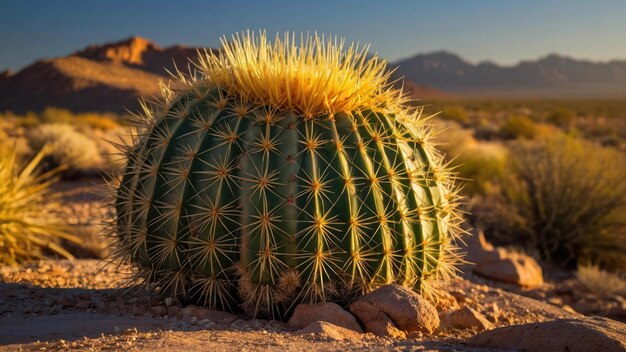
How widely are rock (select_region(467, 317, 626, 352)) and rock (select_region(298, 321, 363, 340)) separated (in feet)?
2.20

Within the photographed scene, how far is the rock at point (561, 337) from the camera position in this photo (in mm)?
3395

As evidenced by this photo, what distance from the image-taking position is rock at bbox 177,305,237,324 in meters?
4.35

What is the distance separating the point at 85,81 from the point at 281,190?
210 feet

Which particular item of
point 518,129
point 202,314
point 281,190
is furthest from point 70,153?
point 518,129

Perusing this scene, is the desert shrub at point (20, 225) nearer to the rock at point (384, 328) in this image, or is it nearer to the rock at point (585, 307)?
the rock at point (384, 328)

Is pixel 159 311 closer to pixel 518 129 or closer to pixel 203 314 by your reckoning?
pixel 203 314

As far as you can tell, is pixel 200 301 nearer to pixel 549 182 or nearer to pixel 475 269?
pixel 475 269

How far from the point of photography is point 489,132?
3002cm

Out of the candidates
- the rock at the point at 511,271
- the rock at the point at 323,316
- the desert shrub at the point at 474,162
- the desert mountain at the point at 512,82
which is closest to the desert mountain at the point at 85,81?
the desert shrub at the point at 474,162

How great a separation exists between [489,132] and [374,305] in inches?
1063

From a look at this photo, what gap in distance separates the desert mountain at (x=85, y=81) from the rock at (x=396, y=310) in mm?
51826

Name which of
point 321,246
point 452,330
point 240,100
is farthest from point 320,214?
point 452,330

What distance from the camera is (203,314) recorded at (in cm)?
438

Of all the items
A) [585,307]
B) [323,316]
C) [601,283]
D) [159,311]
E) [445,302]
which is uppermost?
[323,316]
